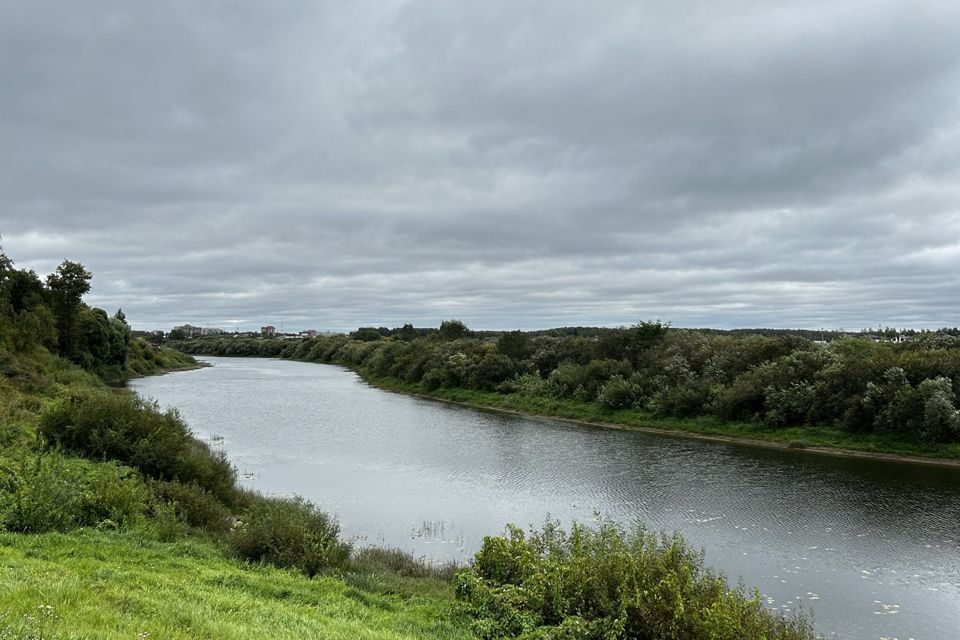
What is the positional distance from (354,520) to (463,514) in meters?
3.31

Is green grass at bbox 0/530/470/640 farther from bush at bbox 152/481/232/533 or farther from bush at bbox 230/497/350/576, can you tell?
bush at bbox 152/481/232/533

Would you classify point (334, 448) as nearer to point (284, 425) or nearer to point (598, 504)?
point (284, 425)

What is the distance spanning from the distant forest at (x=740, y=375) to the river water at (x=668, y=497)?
430 centimetres

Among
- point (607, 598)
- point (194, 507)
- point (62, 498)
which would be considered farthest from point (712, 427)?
point (62, 498)

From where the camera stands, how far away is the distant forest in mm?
30703

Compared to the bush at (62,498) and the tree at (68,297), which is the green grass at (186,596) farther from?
the tree at (68,297)

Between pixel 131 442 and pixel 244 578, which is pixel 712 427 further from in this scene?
pixel 244 578

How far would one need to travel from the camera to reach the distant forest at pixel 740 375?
30.7 metres

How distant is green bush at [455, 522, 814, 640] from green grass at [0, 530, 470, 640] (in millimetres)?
753

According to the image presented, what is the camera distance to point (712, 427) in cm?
3634

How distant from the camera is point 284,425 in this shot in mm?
36812

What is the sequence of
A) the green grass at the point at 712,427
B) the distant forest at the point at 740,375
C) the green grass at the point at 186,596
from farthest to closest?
the distant forest at the point at 740,375 < the green grass at the point at 712,427 < the green grass at the point at 186,596

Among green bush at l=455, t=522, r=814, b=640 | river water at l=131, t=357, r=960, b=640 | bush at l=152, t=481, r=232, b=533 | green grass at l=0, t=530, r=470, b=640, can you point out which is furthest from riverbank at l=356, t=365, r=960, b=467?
bush at l=152, t=481, r=232, b=533

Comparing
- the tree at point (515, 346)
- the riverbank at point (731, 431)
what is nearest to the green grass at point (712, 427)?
the riverbank at point (731, 431)
